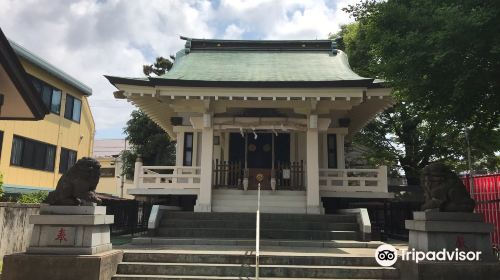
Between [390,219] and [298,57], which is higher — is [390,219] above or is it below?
below

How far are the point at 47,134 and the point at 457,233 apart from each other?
22.3m

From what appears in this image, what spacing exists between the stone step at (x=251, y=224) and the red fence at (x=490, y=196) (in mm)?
3877

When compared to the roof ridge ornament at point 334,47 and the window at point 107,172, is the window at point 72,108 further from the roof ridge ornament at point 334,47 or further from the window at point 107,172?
the roof ridge ornament at point 334,47

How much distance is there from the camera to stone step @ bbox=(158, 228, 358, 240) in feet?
34.3

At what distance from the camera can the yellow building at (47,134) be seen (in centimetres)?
1931

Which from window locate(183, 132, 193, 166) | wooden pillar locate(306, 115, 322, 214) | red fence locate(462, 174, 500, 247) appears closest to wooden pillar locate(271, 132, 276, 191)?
wooden pillar locate(306, 115, 322, 214)

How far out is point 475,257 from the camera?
6.19 m

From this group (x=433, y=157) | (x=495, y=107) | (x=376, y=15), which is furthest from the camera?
(x=433, y=157)

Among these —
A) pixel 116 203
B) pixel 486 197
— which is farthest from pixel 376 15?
pixel 116 203

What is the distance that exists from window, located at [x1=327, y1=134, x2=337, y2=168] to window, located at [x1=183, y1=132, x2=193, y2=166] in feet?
18.5

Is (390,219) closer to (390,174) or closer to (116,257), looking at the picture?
(390,174)

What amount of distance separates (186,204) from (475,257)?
9.85 metres

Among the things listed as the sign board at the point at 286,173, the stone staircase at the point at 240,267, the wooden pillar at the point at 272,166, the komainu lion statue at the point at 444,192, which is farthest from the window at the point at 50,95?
the komainu lion statue at the point at 444,192

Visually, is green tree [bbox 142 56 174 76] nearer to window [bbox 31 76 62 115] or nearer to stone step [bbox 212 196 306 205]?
window [bbox 31 76 62 115]
